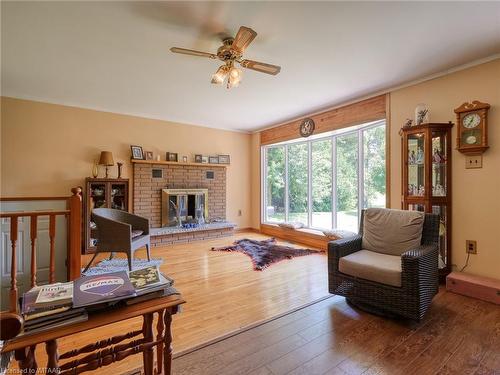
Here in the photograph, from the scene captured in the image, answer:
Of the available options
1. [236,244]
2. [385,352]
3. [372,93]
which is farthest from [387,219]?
[236,244]

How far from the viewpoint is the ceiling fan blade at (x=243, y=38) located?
6.08 feet

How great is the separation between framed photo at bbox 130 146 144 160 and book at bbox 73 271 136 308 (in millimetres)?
3699

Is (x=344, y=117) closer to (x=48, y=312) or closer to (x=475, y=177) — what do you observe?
(x=475, y=177)

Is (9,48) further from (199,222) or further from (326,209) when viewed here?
(326,209)

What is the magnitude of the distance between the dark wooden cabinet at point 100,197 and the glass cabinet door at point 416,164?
4.08m

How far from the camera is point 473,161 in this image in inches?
104

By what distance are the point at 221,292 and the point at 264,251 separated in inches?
62.7

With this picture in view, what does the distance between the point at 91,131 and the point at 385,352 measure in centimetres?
473

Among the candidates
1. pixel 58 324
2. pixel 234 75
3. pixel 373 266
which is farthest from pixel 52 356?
pixel 234 75

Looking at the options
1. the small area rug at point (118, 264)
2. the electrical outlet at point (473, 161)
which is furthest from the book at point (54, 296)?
the electrical outlet at point (473, 161)

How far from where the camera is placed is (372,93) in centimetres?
352

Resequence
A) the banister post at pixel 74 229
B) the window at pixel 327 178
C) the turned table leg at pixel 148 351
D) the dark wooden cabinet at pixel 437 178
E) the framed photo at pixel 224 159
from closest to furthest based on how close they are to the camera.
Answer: the turned table leg at pixel 148 351 < the banister post at pixel 74 229 < the dark wooden cabinet at pixel 437 178 < the window at pixel 327 178 < the framed photo at pixel 224 159

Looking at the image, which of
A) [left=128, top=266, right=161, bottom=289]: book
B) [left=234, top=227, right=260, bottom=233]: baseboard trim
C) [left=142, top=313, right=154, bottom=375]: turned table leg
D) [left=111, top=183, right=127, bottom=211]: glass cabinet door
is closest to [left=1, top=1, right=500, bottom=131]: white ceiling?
[left=111, top=183, right=127, bottom=211]: glass cabinet door

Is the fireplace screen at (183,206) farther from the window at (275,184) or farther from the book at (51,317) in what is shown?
the book at (51,317)
